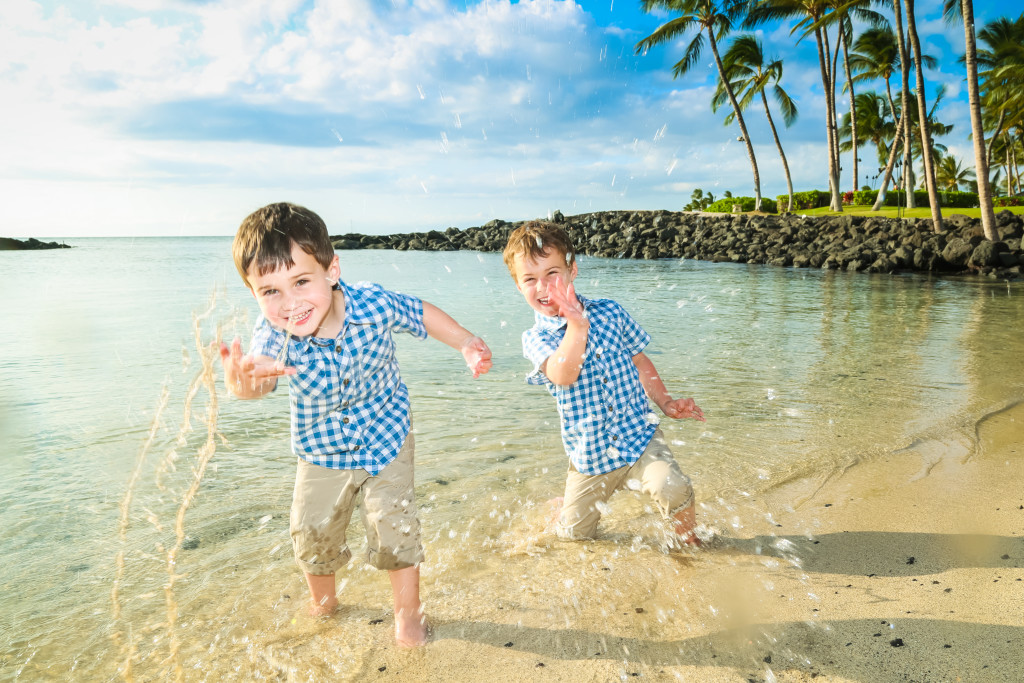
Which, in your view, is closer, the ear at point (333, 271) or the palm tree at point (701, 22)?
the ear at point (333, 271)

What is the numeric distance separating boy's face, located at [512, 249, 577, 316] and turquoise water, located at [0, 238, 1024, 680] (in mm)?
1163

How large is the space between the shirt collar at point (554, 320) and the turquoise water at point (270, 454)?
104 centimetres

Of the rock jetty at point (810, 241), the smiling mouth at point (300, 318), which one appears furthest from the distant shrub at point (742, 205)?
the smiling mouth at point (300, 318)

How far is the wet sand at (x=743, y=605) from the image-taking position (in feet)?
7.16

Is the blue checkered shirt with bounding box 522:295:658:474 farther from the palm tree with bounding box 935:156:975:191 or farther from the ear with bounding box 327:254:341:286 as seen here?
the palm tree with bounding box 935:156:975:191

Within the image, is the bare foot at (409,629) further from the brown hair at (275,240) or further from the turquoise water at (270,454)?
the brown hair at (275,240)

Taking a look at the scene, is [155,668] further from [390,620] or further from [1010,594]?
[1010,594]

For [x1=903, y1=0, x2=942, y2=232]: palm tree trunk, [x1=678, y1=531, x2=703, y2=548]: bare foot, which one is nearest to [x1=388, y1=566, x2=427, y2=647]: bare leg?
[x1=678, y1=531, x2=703, y2=548]: bare foot

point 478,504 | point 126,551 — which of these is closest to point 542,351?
point 478,504

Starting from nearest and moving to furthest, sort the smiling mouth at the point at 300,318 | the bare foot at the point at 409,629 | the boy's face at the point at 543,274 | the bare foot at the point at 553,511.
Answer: the smiling mouth at the point at 300,318, the bare foot at the point at 409,629, the boy's face at the point at 543,274, the bare foot at the point at 553,511

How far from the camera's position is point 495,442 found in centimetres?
473

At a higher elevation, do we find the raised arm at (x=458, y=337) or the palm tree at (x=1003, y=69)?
the palm tree at (x=1003, y=69)

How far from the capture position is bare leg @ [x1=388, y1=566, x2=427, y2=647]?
2.40m

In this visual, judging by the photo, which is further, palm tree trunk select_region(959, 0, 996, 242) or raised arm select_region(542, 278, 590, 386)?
palm tree trunk select_region(959, 0, 996, 242)
